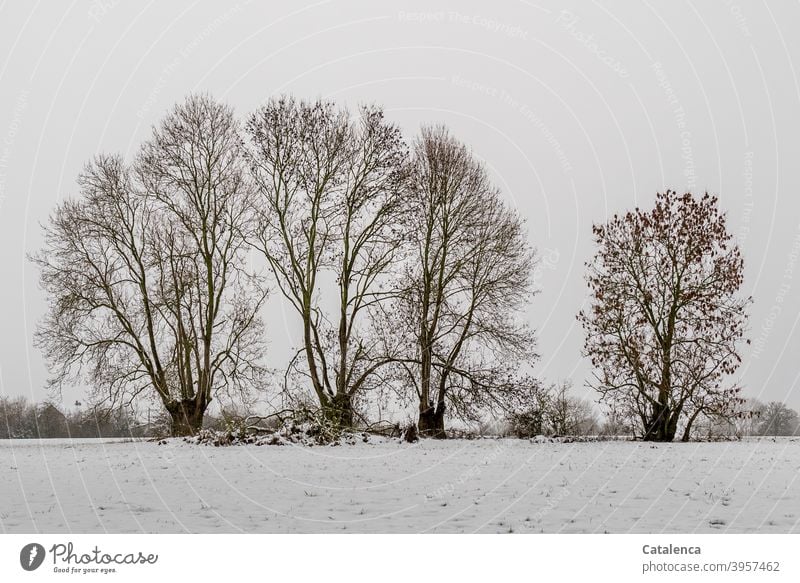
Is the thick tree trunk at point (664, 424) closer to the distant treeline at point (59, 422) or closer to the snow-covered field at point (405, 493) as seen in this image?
the snow-covered field at point (405, 493)

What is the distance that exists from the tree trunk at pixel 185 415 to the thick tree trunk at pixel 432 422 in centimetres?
867

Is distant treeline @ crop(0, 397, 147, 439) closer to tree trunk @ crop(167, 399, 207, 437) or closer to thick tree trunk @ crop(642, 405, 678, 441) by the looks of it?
tree trunk @ crop(167, 399, 207, 437)

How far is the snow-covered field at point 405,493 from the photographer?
8648 millimetres

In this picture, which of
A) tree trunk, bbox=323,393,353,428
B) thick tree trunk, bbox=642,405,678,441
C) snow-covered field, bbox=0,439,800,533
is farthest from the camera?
thick tree trunk, bbox=642,405,678,441

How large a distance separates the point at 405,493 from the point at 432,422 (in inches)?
562

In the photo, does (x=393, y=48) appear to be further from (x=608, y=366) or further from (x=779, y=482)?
(x=779, y=482)

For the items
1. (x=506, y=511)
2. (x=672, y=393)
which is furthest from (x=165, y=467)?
(x=672, y=393)

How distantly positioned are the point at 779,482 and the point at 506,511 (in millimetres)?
5406

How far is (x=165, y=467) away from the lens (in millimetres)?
14203

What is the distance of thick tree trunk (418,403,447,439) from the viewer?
24.9 m

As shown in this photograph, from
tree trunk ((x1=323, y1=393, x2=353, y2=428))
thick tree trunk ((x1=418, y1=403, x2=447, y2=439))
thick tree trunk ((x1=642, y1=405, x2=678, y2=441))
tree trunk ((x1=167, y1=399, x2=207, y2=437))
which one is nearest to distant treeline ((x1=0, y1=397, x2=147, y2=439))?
tree trunk ((x1=167, y1=399, x2=207, y2=437))

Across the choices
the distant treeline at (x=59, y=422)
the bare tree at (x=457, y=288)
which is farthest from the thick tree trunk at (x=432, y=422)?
the distant treeline at (x=59, y=422)

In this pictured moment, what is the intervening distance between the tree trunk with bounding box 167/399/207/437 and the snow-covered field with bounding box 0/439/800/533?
9180 millimetres
